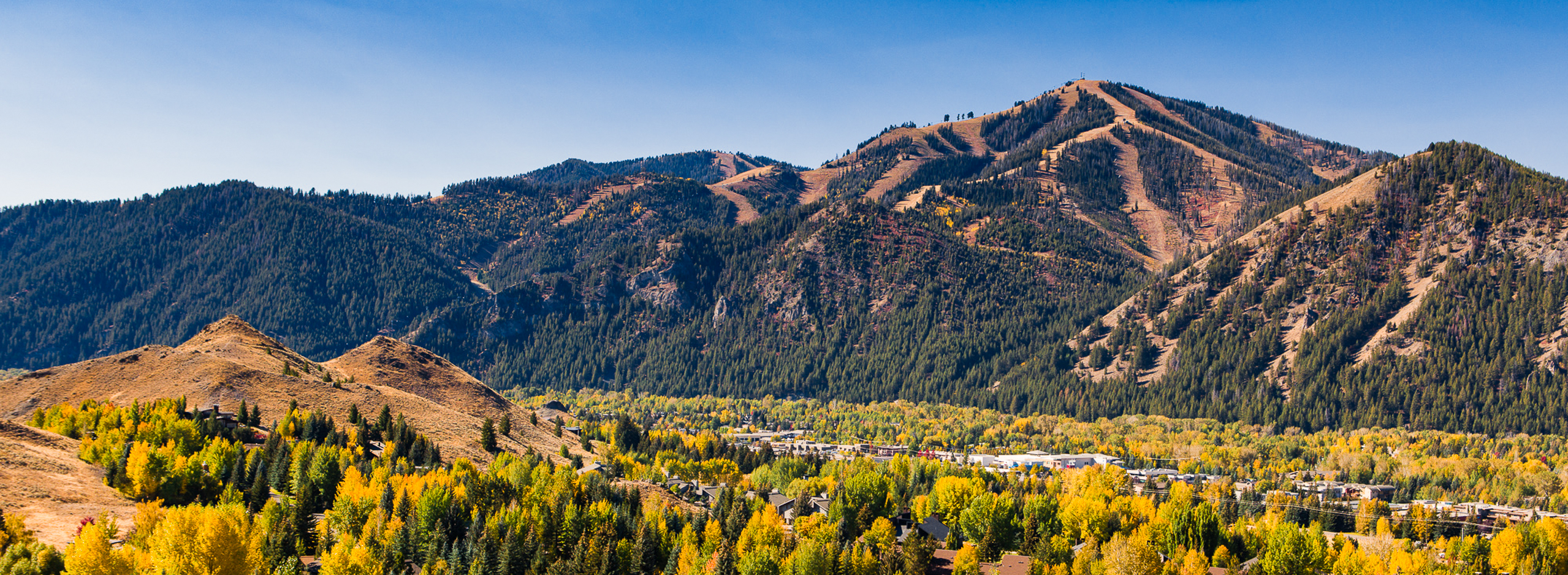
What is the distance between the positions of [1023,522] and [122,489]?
116182mm

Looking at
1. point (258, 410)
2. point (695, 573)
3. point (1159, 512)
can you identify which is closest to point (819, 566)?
point (695, 573)

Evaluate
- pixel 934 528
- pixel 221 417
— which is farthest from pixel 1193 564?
pixel 221 417

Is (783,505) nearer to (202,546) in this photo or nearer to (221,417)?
(221,417)

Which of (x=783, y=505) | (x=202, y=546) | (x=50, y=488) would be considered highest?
(x=202, y=546)

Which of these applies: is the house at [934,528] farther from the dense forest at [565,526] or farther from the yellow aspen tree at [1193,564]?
the yellow aspen tree at [1193,564]

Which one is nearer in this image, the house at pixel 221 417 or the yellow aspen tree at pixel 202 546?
the yellow aspen tree at pixel 202 546

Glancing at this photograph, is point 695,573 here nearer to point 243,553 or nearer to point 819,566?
point 819,566

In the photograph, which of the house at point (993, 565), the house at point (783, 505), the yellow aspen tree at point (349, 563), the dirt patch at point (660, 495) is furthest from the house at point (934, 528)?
the yellow aspen tree at point (349, 563)

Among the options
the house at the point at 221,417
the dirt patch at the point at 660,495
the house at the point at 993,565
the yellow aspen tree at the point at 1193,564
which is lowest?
the house at the point at 993,565

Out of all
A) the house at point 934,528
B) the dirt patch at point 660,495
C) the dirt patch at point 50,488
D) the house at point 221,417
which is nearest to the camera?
the dirt patch at point 50,488

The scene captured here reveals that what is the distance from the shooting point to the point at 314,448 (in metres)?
158

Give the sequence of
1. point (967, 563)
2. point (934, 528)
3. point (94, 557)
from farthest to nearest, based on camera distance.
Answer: point (934, 528) < point (967, 563) < point (94, 557)

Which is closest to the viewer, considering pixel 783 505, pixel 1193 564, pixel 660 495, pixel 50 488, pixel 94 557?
pixel 94 557

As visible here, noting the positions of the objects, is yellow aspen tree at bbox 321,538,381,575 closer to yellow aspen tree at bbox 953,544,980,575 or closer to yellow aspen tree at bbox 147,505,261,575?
yellow aspen tree at bbox 147,505,261,575
